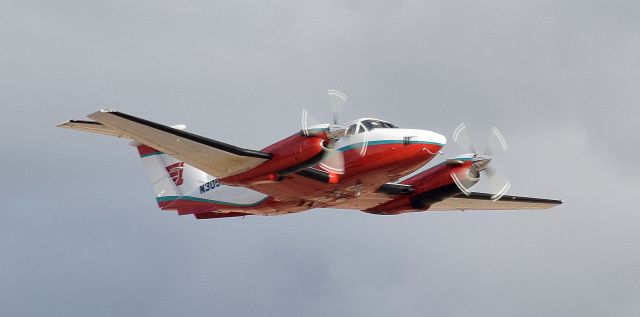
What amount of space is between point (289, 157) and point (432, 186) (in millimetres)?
7464

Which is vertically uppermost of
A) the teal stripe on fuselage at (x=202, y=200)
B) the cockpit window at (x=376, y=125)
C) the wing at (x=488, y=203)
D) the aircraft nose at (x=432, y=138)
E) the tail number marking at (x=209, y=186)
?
the cockpit window at (x=376, y=125)

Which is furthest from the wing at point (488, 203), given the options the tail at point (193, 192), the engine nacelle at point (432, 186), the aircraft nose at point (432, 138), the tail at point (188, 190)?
the tail at point (188, 190)

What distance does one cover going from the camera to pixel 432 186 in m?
35.4

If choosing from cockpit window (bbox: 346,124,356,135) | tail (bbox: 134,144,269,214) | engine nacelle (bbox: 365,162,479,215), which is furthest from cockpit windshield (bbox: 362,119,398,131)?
tail (bbox: 134,144,269,214)

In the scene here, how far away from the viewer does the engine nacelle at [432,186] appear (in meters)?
34.8

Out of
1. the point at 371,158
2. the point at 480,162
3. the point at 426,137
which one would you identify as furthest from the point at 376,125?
the point at 480,162

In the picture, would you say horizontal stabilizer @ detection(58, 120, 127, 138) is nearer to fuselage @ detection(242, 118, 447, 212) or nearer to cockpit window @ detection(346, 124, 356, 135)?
fuselage @ detection(242, 118, 447, 212)

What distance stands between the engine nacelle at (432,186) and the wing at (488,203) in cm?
205

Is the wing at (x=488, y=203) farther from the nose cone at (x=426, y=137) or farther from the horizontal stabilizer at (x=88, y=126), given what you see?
the horizontal stabilizer at (x=88, y=126)

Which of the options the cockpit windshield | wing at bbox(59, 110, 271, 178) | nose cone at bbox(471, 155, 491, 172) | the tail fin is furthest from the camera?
the tail fin

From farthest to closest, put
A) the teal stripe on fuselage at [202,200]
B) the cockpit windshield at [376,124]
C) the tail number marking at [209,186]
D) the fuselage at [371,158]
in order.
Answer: the tail number marking at [209,186]
the teal stripe on fuselage at [202,200]
the cockpit windshield at [376,124]
the fuselage at [371,158]

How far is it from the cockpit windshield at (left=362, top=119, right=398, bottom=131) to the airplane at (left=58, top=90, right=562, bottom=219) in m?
0.03

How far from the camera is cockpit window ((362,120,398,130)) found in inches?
1220

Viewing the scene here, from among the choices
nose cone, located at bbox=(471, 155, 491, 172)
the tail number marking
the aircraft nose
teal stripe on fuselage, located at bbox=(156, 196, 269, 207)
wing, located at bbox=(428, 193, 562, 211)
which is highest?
nose cone, located at bbox=(471, 155, 491, 172)
